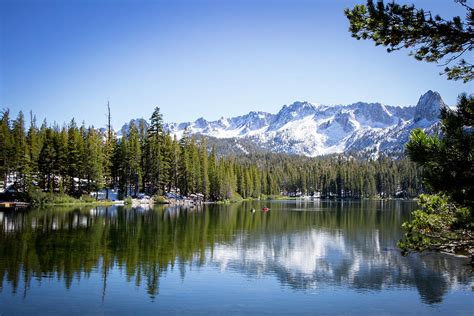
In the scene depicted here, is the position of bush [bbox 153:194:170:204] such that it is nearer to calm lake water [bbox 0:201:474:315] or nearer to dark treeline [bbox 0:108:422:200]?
dark treeline [bbox 0:108:422:200]

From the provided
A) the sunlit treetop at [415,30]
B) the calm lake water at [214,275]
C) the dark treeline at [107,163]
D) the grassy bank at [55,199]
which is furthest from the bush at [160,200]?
the sunlit treetop at [415,30]

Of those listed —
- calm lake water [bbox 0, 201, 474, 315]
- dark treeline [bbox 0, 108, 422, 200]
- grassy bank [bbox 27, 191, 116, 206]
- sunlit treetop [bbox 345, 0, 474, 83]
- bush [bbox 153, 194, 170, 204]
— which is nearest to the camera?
sunlit treetop [bbox 345, 0, 474, 83]

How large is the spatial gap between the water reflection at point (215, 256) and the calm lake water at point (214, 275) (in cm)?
7

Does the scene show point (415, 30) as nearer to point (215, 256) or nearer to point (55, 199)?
point (215, 256)

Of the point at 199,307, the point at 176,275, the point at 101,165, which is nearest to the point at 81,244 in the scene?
the point at 176,275

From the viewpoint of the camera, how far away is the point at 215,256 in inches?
1350

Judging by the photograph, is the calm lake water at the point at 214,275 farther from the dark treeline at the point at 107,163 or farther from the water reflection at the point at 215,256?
the dark treeline at the point at 107,163

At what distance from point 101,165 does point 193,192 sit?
33.9m

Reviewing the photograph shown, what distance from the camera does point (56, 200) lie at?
80.9m

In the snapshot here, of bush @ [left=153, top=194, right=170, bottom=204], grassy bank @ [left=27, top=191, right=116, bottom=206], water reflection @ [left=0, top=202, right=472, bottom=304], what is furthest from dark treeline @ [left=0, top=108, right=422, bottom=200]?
water reflection @ [left=0, top=202, right=472, bottom=304]

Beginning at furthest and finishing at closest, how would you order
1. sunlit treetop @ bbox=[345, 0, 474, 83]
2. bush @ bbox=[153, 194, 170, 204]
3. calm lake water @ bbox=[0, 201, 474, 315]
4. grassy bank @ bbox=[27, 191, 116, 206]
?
bush @ bbox=[153, 194, 170, 204] < grassy bank @ bbox=[27, 191, 116, 206] < calm lake water @ bbox=[0, 201, 474, 315] < sunlit treetop @ bbox=[345, 0, 474, 83]

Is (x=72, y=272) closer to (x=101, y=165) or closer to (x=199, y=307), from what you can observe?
(x=199, y=307)

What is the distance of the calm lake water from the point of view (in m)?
20.9

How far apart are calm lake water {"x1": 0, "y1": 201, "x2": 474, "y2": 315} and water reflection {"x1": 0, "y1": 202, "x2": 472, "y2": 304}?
2.9 inches
